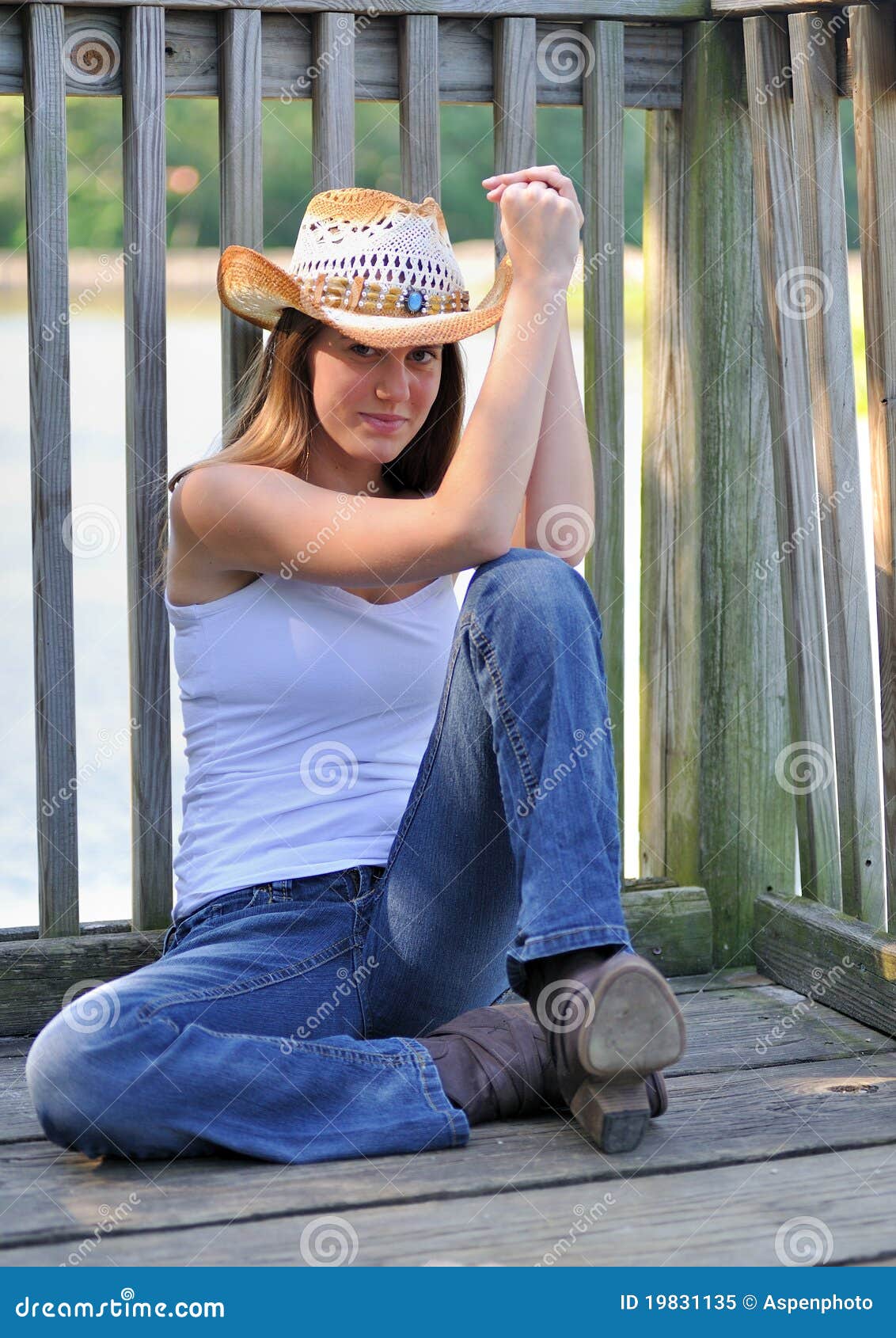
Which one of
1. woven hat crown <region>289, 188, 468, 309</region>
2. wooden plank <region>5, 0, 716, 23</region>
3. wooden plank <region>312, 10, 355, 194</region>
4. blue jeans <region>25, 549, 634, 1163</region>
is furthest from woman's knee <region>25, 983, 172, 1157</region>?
wooden plank <region>5, 0, 716, 23</region>

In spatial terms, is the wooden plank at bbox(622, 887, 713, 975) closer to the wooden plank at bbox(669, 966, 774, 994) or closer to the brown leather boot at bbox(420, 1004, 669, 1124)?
the wooden plank at bbox(669, 966, 774, 994)

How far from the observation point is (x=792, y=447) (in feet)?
6.72

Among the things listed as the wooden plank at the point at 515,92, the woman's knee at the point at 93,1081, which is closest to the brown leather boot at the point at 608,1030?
the woman's knee at the point at 93,1081

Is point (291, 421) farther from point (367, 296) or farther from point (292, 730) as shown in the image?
point (292, 730)

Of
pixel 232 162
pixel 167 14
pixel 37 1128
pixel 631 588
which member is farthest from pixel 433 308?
pixel 631 588

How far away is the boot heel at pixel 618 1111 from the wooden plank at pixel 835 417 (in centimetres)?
63

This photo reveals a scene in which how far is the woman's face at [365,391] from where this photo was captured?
177 cm

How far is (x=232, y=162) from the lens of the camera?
6.38 feet

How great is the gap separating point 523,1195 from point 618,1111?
0.13 m

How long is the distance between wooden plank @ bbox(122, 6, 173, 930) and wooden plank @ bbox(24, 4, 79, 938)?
3.1 inches

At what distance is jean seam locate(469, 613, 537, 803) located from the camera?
1.51 metres

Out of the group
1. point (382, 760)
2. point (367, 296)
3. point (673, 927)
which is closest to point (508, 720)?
point (382, 760)

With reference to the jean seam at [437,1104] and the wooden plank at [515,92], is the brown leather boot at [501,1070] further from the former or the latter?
the wooden plank at [515,92]

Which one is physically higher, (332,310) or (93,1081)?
(332,310)
